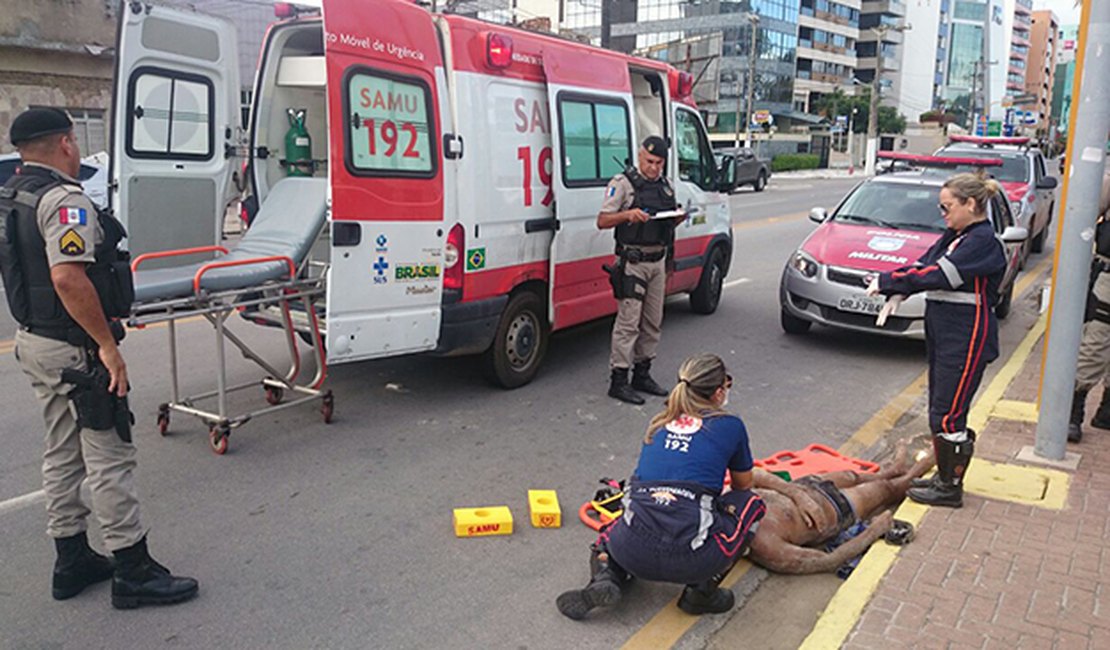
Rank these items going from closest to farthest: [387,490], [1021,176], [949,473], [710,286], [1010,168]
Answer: [949,473] → [387,490] → [710,286] → [1021,176] → [1010,168]

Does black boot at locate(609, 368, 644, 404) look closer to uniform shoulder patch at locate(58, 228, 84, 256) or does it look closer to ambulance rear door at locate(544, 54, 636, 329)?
ambulance rear door at locate(544, 54, 636, 329)

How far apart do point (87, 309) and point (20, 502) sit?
1.81 meters

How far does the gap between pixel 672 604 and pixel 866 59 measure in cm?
9941

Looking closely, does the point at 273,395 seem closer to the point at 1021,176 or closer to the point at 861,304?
the point at 861,304

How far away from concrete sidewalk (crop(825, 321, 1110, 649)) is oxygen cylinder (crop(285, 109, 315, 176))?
5.01m

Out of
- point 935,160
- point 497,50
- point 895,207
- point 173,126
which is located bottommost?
point 895,207

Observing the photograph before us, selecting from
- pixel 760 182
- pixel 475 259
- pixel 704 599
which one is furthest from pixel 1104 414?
pixel 760 182

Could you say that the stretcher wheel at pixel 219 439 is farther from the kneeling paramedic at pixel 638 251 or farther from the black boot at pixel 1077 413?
the black boot at pixel 1077 413

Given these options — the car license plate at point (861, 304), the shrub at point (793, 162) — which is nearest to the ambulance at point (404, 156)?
the car license plate at point (861, 304)

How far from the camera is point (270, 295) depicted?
5582 millimetres

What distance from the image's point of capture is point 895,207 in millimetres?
9047

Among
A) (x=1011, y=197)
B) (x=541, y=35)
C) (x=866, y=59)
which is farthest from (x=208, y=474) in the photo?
(x=866, y=59)

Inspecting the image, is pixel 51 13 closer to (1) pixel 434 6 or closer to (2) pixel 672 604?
(1) pixel 434 6

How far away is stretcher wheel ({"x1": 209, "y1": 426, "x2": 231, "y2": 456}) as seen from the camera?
5.23 m
